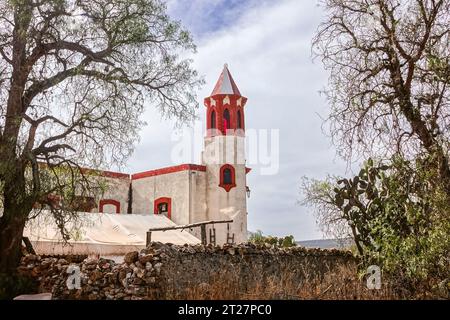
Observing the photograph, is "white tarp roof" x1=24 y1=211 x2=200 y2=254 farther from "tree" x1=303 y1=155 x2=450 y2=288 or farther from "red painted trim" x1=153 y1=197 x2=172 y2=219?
"tree" x1=303 y1=155 x2=450 y2=288

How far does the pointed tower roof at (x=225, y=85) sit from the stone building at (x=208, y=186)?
0.12 m

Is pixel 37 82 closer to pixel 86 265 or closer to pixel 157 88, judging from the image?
pixel 157 88

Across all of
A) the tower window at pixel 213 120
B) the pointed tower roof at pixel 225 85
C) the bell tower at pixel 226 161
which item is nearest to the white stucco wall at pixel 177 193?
the bell tower at pixel 226 161

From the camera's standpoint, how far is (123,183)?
2705 centimetres

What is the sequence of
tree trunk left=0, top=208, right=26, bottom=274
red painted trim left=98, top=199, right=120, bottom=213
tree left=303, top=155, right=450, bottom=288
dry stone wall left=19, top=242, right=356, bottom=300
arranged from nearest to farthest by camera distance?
tree left=303, top=155, right=450, bottom=288
dry stone wall left=19, top=242, right=356, bottom=300
tree trunk left=0, top=208, right=26, bottom=274
red painted trim left=98, top=199, right=120, bottom=213

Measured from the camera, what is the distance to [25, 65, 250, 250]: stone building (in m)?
25.9

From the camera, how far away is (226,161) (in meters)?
26.5

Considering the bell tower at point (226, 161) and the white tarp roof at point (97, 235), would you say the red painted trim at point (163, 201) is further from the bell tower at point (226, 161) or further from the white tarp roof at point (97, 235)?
the white tarp roof at point (97, 235)

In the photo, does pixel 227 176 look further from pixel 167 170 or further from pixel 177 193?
pixel 167 170

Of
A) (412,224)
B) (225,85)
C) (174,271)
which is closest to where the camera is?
(412,224)

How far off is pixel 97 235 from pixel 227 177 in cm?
957

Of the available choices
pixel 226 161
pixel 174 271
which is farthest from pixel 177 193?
pixel 174 271

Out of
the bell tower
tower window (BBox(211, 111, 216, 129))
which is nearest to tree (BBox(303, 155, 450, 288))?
the bell tower
